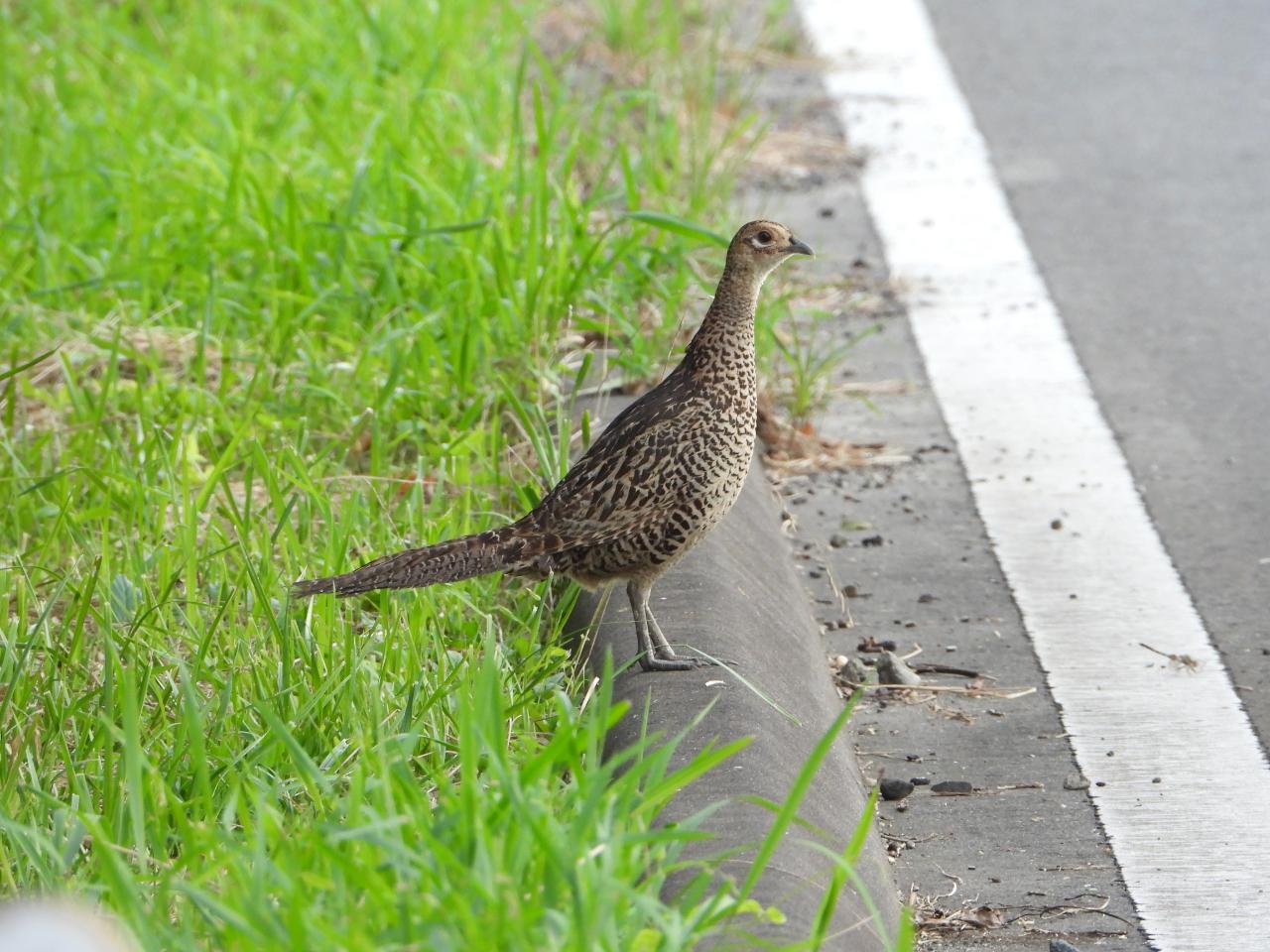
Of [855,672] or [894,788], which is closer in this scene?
[894,788]

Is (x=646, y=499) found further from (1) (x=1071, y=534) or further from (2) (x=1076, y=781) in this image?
(1) (x=1071, y=534)

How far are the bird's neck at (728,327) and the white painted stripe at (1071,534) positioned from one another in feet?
3.88

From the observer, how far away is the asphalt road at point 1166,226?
5.55 m

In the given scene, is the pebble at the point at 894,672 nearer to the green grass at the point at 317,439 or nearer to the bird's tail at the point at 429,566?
the green grass at the point at 317,439

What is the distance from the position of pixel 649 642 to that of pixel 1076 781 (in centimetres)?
99

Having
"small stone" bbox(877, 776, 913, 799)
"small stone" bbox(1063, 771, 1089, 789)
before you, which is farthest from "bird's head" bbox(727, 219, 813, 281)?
"small stone" bbox(1063, 771, 1089, 789)

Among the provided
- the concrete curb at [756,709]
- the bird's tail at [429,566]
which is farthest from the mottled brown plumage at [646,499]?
the concrete curb at [756,709]

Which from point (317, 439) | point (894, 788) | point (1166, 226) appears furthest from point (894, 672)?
point (1166, 226)

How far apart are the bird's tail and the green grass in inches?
5.2

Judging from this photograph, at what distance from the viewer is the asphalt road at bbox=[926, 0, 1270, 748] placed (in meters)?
5.55

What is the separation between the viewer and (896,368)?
6688mm

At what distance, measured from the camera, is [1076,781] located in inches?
167

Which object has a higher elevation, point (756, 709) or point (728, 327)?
point (728, 327)

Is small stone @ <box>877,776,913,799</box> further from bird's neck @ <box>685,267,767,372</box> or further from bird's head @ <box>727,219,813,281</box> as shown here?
bird's head @ <box>727,219,813,281</box>
